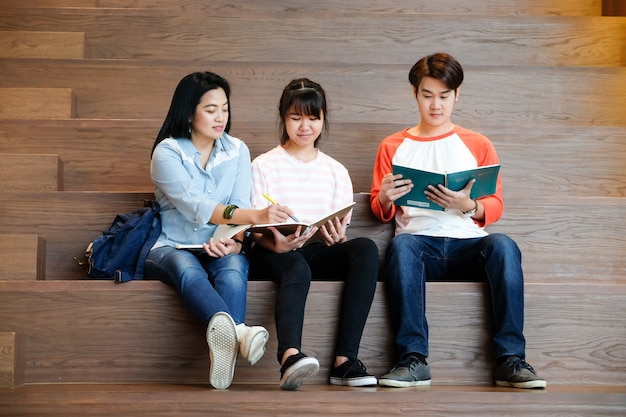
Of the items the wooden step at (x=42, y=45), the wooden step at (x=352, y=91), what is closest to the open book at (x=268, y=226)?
the wooden step at (x=352, y=91)

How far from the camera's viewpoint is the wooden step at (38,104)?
2908mm

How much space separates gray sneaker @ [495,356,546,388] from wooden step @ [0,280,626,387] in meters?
0.07

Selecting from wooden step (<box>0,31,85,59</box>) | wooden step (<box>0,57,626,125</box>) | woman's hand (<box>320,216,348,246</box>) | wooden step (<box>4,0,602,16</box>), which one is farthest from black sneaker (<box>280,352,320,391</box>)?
wooden step (<box>4,0,602,16</box>)

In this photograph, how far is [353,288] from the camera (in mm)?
2176

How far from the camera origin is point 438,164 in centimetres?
247

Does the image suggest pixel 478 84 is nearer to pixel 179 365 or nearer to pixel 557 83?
pixel 557 83

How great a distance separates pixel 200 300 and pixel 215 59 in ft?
4.30

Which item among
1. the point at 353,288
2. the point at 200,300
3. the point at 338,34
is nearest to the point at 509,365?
the point at 353,288

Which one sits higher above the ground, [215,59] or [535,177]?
[215,59]

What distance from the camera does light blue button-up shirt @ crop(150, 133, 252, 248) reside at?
2268mm

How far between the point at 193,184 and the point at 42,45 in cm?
120

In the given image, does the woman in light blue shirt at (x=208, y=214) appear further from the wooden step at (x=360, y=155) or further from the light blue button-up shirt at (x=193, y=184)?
the wooden step at (x=360, y=155)

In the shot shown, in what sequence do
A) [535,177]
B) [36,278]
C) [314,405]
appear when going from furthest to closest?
[535,177], [36,278], [314,405]

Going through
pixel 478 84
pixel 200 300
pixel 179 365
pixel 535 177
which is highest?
pixel 478 84
